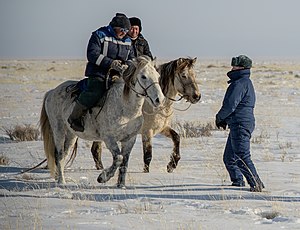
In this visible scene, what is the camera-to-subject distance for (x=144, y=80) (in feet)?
23.4

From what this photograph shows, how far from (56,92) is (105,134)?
1.59 meters

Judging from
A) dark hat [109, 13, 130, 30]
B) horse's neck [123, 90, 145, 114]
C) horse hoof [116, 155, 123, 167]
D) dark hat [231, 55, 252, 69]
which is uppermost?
dark hat [109, 13, 130, 30]

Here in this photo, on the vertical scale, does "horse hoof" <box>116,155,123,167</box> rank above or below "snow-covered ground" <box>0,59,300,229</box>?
above

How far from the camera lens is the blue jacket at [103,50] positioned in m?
7.63

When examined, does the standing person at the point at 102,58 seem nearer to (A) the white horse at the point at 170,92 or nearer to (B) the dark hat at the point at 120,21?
(B) the dark hat at the point at 120,21

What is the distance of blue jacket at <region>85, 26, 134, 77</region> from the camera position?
7.63 meters

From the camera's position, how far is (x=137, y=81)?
7234mm

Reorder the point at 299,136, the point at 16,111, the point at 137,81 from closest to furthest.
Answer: the point at 137,81
the point at 299,136
the point at 16,111

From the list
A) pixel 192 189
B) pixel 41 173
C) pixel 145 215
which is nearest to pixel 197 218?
pixel 145 215

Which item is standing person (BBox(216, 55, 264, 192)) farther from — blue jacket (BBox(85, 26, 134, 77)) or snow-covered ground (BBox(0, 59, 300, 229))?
blue jacket (BBox(85, 26, 134, 77))

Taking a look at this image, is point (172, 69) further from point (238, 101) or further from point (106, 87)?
point (238, 101)

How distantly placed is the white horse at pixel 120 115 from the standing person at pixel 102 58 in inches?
6.5

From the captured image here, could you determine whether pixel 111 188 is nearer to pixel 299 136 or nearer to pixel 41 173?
pixel 41 173

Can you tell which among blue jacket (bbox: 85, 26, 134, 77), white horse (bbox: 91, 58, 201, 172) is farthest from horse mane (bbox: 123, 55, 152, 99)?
white horse (bbox: 91, 58, 201, 172)
